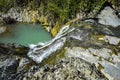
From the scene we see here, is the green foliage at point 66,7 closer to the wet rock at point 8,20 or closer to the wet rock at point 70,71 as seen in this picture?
the wet rock at point 8,20

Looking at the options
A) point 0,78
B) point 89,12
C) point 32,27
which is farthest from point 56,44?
point 32,27

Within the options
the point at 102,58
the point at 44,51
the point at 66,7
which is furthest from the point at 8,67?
the point at 66,7

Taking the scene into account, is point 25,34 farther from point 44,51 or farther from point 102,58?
point 102,58

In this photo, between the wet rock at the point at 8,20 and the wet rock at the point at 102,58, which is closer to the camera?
the wet rock at the point at 102,58

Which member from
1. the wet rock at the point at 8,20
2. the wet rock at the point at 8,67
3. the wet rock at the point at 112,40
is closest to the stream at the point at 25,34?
the wet rock at the point at 8,20

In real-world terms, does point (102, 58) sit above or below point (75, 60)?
below

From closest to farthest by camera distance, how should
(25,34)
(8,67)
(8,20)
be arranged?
(8,67) → (25,34) → (8,20)

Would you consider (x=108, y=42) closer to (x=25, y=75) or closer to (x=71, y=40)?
(x=71, y=40)

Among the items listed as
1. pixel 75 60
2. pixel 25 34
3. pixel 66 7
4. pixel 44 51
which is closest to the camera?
pixel 75 60

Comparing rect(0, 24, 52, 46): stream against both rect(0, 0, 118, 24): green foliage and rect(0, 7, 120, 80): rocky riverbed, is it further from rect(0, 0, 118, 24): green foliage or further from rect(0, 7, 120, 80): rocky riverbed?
rect(0, 7, 120, 80): rocky riverbed
